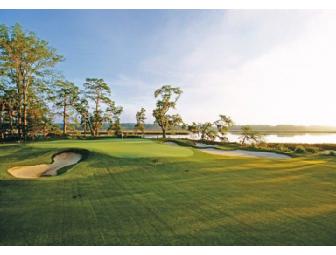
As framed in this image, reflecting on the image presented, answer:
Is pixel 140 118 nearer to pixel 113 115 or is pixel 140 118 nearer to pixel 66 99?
pixel 113 115

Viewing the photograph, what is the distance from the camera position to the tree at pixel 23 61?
66.1 ft

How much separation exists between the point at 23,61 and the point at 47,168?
1614 centimetres

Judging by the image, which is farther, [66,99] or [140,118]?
[140,118]

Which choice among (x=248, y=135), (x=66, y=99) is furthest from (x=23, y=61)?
(x=248, y=135)

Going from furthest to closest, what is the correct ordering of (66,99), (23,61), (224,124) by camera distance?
(66,99) < (224,124) < (23,61)

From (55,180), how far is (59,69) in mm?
19345

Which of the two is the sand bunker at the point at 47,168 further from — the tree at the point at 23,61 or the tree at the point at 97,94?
the tree at the point at 97,94

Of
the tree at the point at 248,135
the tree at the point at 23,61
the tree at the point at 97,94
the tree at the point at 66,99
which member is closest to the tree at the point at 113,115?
the tree at the point at 97,94

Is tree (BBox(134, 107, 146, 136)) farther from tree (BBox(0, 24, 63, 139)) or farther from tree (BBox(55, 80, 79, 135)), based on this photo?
tree (BBox(0, 24, 63, 139))

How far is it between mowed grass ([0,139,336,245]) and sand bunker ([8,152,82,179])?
55 cm

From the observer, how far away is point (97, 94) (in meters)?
33.5

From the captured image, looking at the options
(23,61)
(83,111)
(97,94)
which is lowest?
(83,111)

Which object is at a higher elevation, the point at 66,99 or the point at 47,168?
the point at 66,99

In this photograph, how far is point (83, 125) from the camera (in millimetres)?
34906
